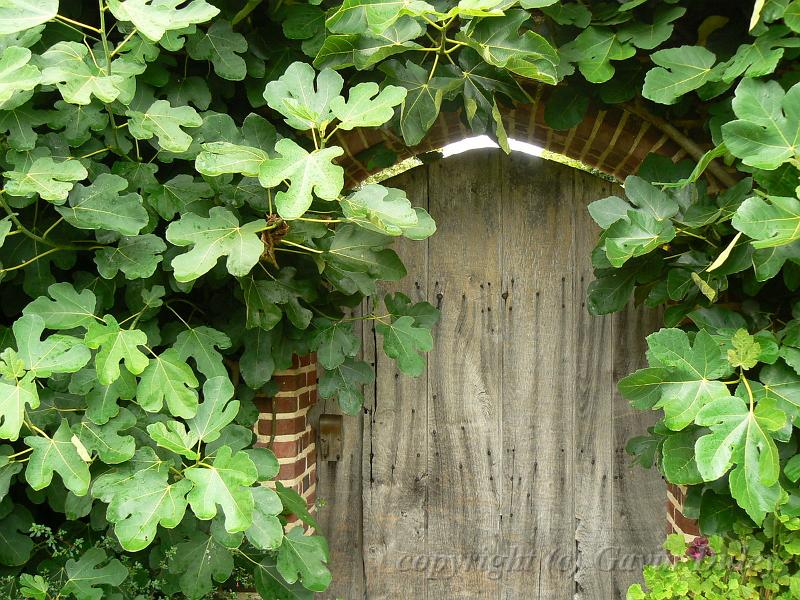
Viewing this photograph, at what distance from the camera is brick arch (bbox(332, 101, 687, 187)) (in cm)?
243

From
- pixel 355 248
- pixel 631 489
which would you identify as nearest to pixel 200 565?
pixel 355 248

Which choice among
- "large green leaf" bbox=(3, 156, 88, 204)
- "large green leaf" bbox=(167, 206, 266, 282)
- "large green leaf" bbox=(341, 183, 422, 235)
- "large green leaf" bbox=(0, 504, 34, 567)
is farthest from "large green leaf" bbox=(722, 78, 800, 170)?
"large green leaf" bbox=(0, 504, 34, 567)

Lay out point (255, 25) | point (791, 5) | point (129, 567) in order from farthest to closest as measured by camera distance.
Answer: point (255, 25)
point (129, 567)
point (791, 5)

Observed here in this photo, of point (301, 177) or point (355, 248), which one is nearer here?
point (301, 177)

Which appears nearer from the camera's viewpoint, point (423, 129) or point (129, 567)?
point (423, 129)

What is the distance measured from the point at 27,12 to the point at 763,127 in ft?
5.67

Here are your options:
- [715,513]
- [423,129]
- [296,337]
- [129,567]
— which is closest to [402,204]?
[423,129]

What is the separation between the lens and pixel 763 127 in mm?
1722

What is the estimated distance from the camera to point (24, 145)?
6.40ft

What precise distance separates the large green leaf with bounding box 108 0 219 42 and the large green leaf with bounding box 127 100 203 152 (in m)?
0.26

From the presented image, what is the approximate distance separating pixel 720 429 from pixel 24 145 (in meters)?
1.89

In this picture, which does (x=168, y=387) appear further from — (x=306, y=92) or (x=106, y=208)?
(x=306, y=92)

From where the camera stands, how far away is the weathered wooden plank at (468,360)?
277 centimetres

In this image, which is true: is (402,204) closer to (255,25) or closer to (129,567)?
(255,25)
